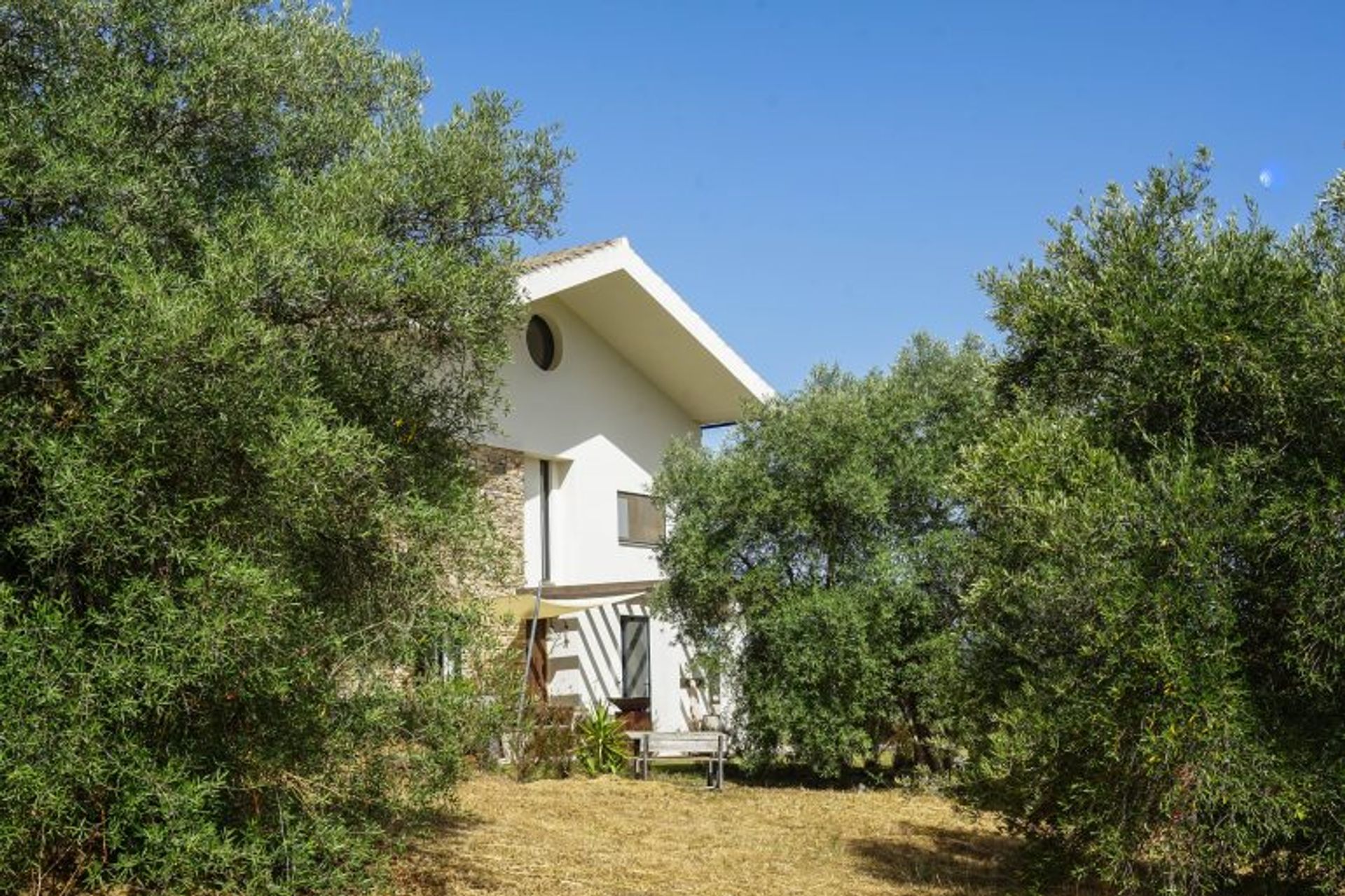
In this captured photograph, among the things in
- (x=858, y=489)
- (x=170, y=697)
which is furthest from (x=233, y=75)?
(x=858, y=489)

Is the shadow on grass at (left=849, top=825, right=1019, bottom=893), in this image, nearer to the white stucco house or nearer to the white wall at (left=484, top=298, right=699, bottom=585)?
the white stucco house

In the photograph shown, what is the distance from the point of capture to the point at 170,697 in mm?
6637

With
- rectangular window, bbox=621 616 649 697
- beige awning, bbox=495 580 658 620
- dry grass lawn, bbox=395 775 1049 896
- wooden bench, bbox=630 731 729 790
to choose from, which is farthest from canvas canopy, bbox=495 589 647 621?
rectangular window, bbox=621 616 649 697

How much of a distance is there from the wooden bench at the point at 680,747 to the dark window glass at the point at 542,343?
261 inches

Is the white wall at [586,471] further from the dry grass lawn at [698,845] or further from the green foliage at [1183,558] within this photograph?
the green foliage at [1183,558]

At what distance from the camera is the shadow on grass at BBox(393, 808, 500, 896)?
31.0 feet

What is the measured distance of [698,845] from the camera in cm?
1202

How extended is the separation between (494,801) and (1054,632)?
7.91 metres

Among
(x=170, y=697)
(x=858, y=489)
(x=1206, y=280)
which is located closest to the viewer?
(x=170, y=697)

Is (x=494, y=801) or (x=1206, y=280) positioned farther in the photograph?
(x=494, y=801)

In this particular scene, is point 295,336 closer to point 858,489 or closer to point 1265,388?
point 1265,388

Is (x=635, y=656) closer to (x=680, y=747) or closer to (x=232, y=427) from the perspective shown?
(x=680, y=747)

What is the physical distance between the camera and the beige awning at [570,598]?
1838cm

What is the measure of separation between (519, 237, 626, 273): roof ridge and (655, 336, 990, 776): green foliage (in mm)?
3670
